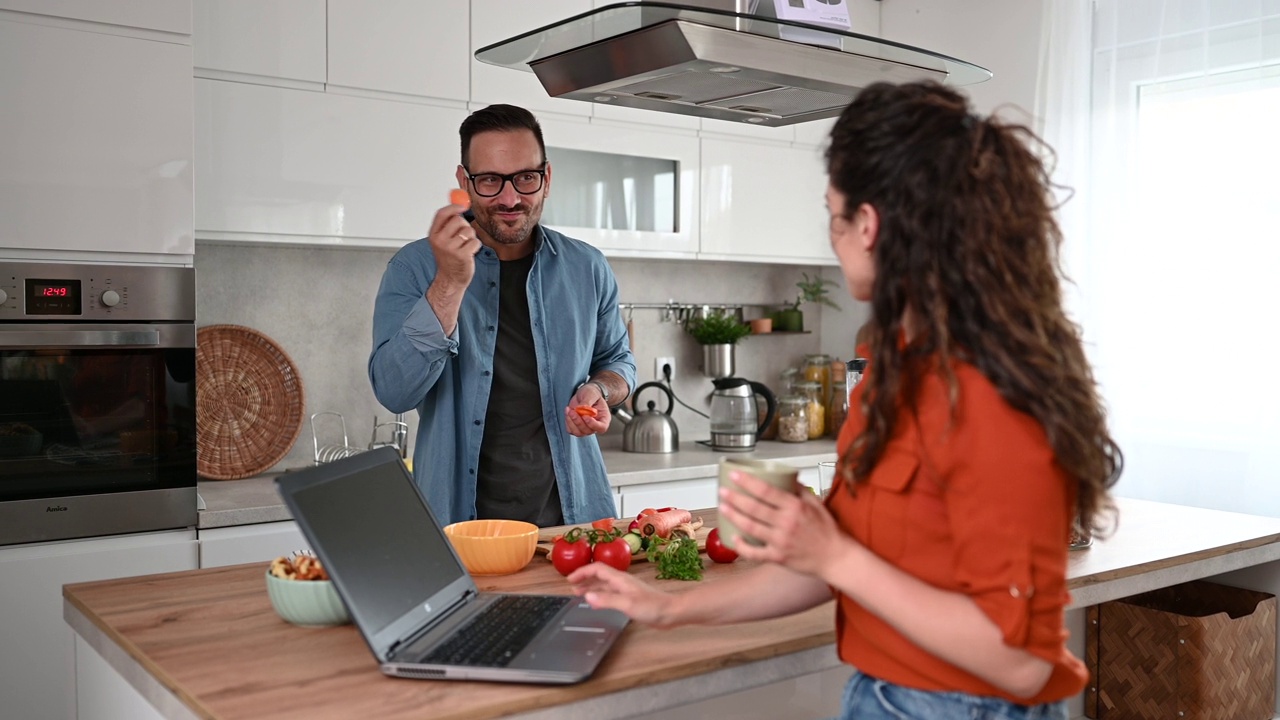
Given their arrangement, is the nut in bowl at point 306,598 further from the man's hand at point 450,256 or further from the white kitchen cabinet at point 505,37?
the white kitchen cabinet at point 505,37

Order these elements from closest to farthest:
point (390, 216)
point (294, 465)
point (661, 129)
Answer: point (390, 216)
point (294, 465)
point (661, 129)

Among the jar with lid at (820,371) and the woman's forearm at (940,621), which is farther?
the jar with lid at (820,371)

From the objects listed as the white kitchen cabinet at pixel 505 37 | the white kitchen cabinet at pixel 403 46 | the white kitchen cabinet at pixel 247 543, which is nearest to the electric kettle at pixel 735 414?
the white kitchen cabinet at pixel 505 37

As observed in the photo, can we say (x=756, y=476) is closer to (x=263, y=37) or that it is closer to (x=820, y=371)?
(x=263, y=37)

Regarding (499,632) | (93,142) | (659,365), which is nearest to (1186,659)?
(499,632)

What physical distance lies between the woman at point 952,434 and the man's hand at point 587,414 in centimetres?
111

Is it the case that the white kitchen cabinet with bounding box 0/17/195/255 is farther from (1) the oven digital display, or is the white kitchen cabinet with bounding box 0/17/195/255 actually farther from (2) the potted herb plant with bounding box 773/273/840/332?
(2) the potted herb plant with bounding box 773/273/840/332

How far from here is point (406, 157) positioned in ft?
11.0

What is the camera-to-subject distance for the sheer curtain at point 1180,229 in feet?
10.7

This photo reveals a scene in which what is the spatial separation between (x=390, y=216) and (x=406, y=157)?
0.61 ft

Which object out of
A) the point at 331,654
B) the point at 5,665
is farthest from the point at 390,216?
the point at 331,654

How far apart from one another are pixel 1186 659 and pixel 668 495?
176 cm

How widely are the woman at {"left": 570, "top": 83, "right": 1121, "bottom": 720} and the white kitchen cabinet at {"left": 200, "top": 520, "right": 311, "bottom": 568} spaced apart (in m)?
2.08

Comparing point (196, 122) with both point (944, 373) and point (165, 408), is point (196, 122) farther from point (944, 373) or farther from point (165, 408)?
point (944, 373)
